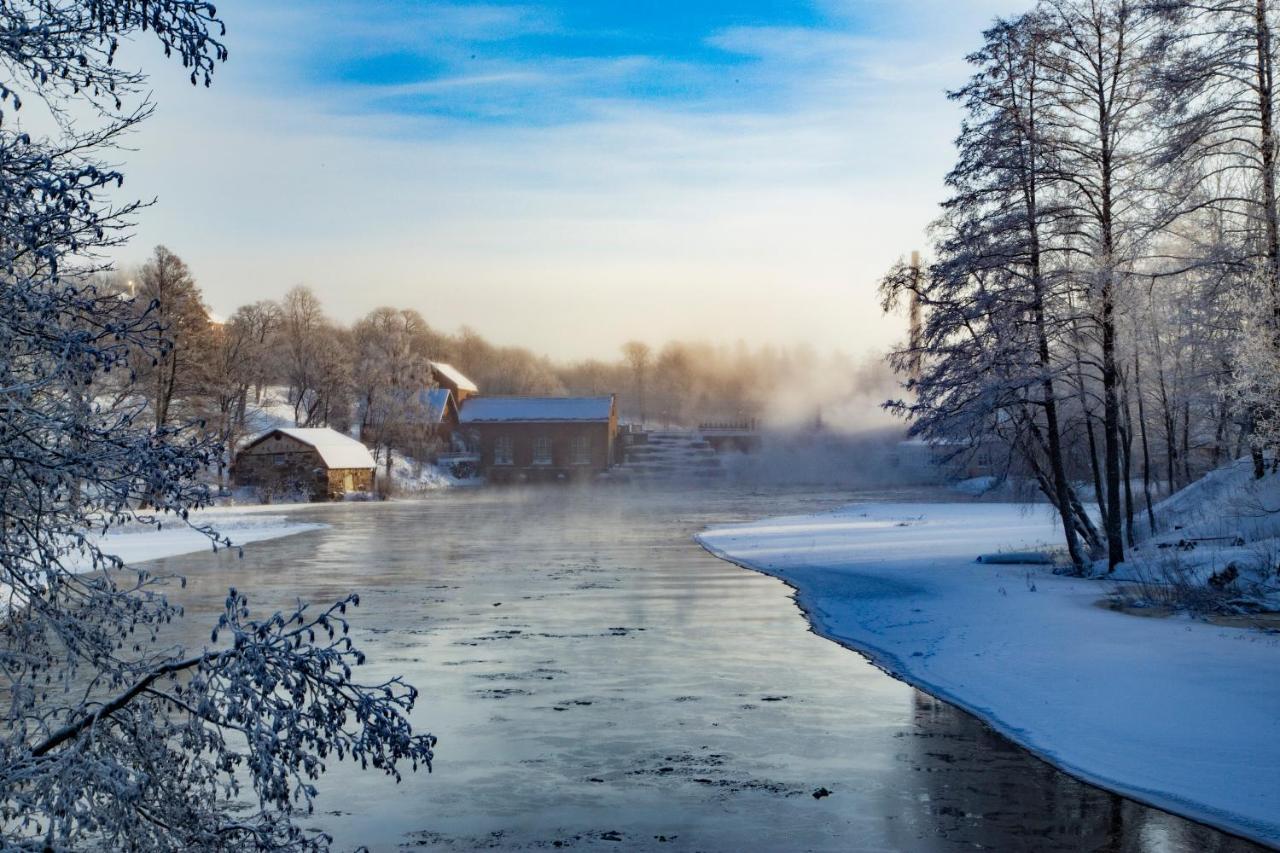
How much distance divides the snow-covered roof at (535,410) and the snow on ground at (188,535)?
39.3 meters

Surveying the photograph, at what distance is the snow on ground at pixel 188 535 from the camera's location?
3528 centimetres

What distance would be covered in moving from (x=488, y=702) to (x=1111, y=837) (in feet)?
24.5

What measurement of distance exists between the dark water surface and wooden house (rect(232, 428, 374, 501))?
142 feet

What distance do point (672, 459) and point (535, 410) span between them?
507 inches

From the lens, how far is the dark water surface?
371 inches

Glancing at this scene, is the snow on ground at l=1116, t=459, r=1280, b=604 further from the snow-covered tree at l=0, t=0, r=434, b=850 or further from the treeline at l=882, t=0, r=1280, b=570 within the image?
the snow-covered tree at l=0, t=0, r=434, b=850

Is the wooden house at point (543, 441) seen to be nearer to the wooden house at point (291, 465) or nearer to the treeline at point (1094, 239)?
the wooden house at point (291, 465)

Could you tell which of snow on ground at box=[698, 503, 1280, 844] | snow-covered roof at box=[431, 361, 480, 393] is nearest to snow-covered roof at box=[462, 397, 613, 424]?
snow-covered roof at box=[431, 361, 480, 393]

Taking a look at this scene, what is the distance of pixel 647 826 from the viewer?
9539mm

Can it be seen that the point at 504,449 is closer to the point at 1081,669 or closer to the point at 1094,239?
the point at 1094,239

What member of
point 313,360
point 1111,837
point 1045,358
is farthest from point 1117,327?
point 313,360

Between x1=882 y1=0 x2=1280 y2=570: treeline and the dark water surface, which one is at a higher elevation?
x1=882 y1=0 x2=1280 y2=570: treeline

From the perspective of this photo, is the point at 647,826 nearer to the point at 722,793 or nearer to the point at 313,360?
the point at 722,793

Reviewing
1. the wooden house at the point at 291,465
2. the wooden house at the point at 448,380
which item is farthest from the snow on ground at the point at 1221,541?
the wooden house at the point at 448,380
